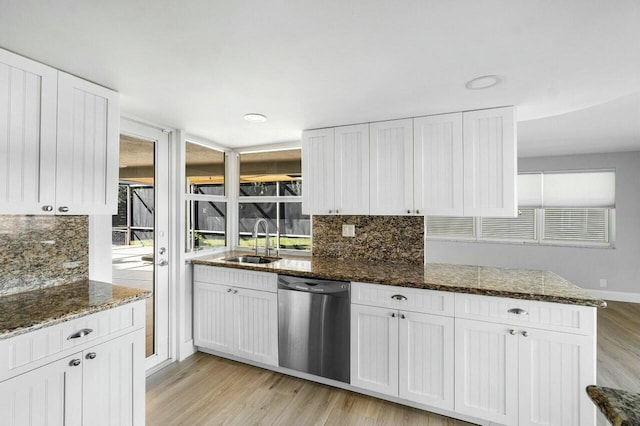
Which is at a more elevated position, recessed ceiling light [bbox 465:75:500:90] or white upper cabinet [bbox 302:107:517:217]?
recessed ceiling light [bbox 465:75:500:90]

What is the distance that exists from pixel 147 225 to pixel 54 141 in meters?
1.13

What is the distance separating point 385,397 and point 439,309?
2.76 ft

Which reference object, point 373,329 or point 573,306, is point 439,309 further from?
point 573,306

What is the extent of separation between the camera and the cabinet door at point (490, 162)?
7.53 feet

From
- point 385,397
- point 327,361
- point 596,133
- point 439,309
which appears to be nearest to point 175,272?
point 327,361

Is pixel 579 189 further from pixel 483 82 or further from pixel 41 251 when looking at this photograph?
pixel 41 251

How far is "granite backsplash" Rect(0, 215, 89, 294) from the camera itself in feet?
5.90

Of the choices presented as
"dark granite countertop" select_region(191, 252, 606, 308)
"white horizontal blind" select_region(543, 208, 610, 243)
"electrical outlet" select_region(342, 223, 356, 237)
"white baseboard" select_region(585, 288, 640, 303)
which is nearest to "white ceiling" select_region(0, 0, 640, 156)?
"electrical outlet" select_region(342, 223, 356, 237)

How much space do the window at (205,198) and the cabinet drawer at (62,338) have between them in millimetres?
1465

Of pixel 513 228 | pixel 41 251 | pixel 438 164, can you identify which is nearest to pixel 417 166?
pixel 438 164

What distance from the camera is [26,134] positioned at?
5.32ft

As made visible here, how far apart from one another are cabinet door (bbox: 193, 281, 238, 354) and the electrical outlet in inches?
49.3

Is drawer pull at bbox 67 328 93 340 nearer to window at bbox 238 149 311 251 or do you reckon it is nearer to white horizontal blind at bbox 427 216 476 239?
window at bbox 238 149 311 251

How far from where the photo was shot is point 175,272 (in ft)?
9.66
